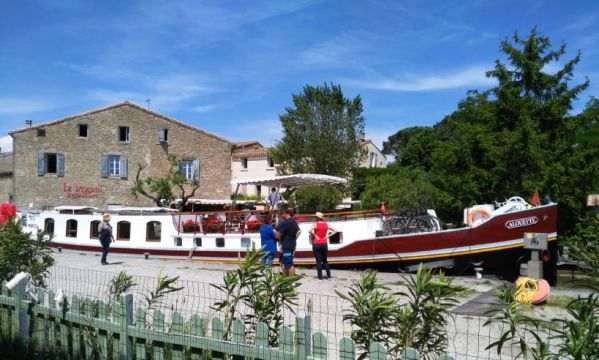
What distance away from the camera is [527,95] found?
21766 millimetres

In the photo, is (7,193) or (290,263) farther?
(7,193)

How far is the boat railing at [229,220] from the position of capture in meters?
17.9

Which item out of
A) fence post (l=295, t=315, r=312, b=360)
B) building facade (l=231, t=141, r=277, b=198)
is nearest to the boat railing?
fence post (l=295, t=315, r=312, b=360)

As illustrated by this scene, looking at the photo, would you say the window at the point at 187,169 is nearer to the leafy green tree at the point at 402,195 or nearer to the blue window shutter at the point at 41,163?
the blue window shutter at the point at 41,163

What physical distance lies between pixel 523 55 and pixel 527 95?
5.32 ft

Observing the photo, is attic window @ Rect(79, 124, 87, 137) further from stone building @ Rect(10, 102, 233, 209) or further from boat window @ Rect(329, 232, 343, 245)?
boat window @ Rect(329, 232, 343, 245)

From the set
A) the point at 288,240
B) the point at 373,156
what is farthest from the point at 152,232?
the point at 373,156

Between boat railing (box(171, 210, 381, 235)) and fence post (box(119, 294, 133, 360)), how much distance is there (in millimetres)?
12456

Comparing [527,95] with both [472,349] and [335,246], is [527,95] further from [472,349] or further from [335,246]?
[472,349]

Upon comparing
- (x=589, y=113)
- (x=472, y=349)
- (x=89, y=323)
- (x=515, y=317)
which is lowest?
(x=472, y=349)

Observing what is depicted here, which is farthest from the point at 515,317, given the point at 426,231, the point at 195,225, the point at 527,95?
the point at 527,95

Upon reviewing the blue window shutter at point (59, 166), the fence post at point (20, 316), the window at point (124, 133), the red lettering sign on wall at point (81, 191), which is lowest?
the fence post at point (20, 316)

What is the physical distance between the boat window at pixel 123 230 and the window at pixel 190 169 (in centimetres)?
1918

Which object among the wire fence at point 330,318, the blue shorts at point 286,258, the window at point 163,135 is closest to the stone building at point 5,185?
the window at point 163,135
